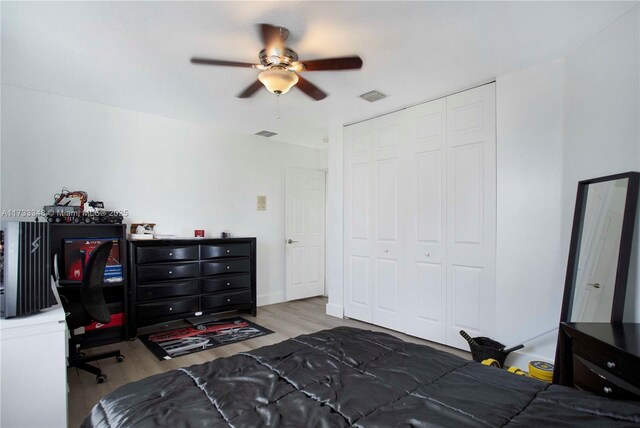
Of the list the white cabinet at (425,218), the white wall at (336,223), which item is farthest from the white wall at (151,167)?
the white cabinet at (425,218)

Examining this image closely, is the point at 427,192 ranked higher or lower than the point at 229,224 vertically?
higher

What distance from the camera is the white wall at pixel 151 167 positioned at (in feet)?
10.7

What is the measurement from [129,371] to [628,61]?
14.3ft

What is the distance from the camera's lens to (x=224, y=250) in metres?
4.14

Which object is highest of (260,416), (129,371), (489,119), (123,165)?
(489,119)

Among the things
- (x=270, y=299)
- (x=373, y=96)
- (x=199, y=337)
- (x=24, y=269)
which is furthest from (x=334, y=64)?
(x=270, y=299)

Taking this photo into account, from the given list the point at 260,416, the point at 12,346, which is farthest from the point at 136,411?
the point at 12,346

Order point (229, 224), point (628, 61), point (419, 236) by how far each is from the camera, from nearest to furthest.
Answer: point (628, 61)
point (419, 236)
point (229, 224)

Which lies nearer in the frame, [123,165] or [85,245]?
[85,245]

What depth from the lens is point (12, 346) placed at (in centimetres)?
162

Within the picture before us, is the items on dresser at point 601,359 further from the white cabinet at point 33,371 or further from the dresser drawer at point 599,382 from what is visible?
the white cabinet at point 33,371

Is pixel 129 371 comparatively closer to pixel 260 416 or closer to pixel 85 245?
pixel 85 245

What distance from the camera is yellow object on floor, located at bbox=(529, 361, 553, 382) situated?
2.36 m

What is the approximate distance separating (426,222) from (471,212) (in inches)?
19.0
